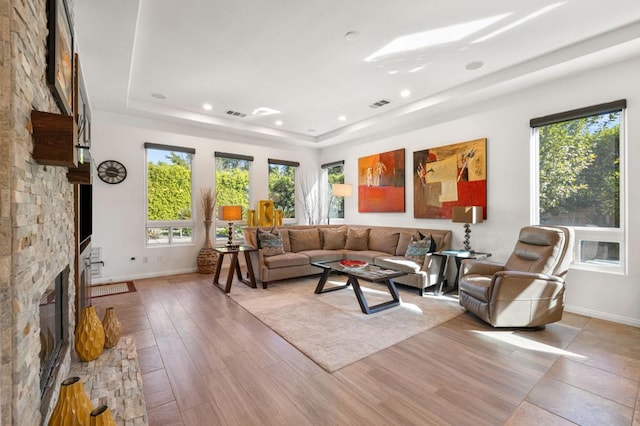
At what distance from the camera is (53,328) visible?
1.90m

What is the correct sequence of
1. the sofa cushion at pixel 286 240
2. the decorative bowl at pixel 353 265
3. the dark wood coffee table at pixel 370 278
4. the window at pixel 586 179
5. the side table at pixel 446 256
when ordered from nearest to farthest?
the window at pixel 586 179, the dark wood coffee table at pixel 370 278, the decorative bowl at pixel 353 265, the side table at pixel 446 256, the sofa cushion at pixel 286 240

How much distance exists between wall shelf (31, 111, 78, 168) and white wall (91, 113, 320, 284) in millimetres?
4438

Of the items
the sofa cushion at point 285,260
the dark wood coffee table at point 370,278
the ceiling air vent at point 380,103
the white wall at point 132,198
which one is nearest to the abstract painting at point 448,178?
the ceiling air vent at point 380,103

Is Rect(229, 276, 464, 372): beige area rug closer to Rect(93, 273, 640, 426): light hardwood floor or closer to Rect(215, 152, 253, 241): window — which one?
Rect(93, 273, 640, 426): light hardwood floor

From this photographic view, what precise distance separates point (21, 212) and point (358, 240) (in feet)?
16.8

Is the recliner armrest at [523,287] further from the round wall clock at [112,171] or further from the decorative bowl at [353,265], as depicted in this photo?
the round wall clock at [112,171]

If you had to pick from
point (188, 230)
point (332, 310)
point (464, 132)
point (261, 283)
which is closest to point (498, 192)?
point (464, 132)

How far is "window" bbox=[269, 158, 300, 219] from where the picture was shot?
6941 mm

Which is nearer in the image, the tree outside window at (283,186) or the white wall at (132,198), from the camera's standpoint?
the white wall at (132,198)

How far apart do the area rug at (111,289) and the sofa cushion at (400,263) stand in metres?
3.84

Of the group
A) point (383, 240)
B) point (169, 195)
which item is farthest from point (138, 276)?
point (383, 240)

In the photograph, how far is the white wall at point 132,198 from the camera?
16.3ft

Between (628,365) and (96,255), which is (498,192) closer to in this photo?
(628,365)

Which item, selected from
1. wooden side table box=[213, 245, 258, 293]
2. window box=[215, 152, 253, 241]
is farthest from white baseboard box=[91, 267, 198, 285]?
wooden side table box=[213, 245, 258, 293]
